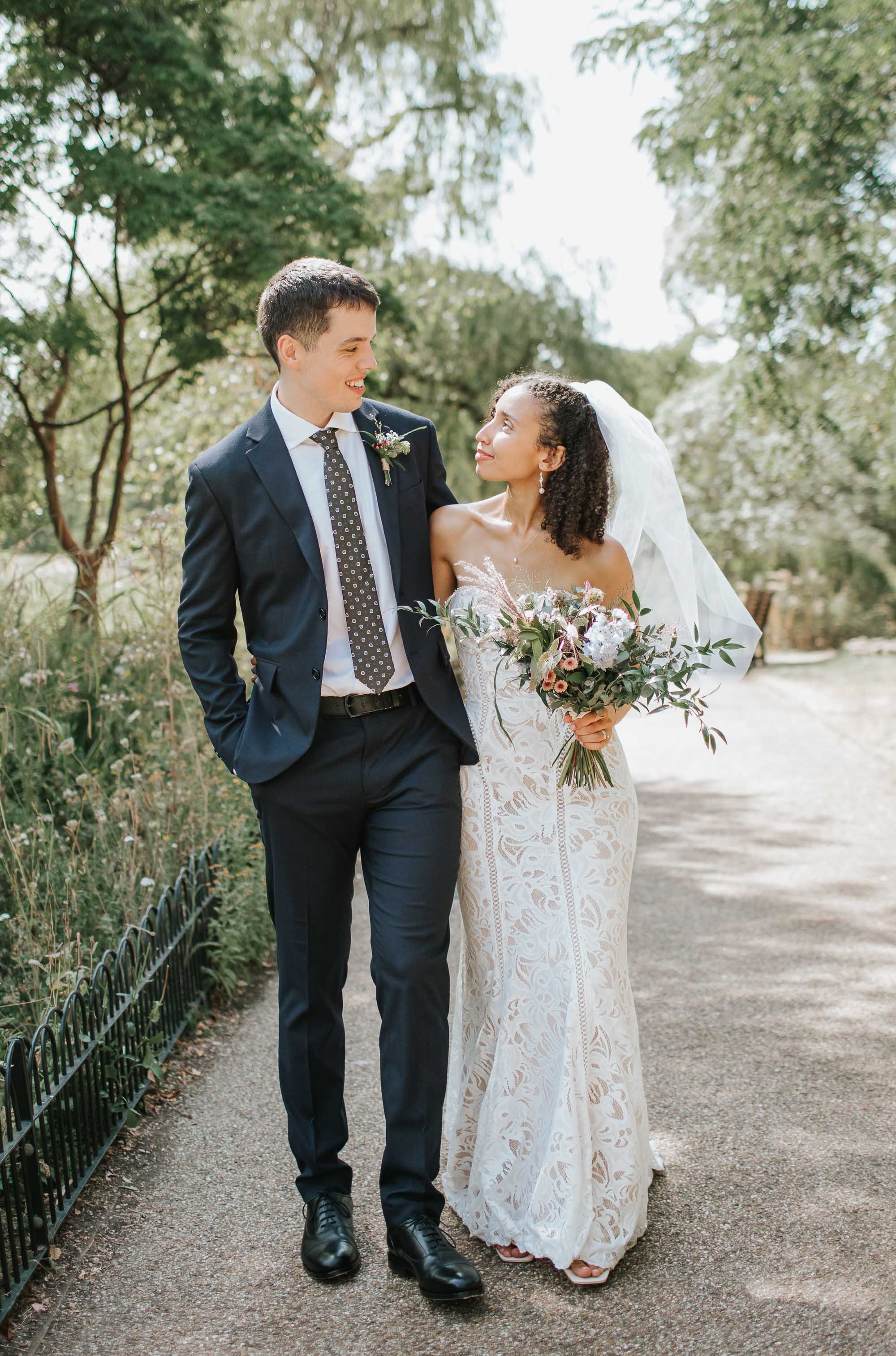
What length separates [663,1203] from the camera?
338cm

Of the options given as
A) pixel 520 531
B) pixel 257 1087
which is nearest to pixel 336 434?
pixel 520 531

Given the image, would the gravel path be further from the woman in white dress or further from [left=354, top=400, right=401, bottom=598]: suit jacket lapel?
[left=354, top=400, right=401, bottom=598]: suit jacket lapel

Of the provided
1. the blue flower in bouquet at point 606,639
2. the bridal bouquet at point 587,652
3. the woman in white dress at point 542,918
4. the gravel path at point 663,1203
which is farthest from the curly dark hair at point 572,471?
the gravel path at point 663,1203

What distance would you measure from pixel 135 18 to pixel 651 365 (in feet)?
58.8

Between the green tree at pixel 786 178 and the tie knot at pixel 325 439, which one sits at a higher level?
the green tree at pixel 786 178

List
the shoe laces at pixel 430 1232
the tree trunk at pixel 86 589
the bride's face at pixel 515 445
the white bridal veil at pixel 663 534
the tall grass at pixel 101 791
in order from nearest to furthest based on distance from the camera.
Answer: the shoe laces at pixel 430 1232, the bride's face at pixel 515 445, the white bridal veil at pixel 663 534, the tall grass at pixel 101 791, the tree trunk at pixel 86 589

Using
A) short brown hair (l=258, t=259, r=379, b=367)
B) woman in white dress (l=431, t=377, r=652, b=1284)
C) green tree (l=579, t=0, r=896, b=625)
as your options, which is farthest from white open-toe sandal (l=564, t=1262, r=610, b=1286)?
green tree (l=579, t=0, r=896, b=625)

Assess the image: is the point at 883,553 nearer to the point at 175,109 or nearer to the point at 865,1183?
the point at 175,109

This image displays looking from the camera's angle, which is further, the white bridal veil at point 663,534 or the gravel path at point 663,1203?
the white bridal veil at point 663,534

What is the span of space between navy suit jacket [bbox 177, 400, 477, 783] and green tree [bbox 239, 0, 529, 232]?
12891mm

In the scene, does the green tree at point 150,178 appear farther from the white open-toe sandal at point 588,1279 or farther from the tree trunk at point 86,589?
the white open-toe sandal at point 588,1279

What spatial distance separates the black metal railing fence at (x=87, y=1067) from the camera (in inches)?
119

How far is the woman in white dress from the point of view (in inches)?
119

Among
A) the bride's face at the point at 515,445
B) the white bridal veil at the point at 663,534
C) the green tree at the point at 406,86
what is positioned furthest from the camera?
the green tree at the point at 406,86
